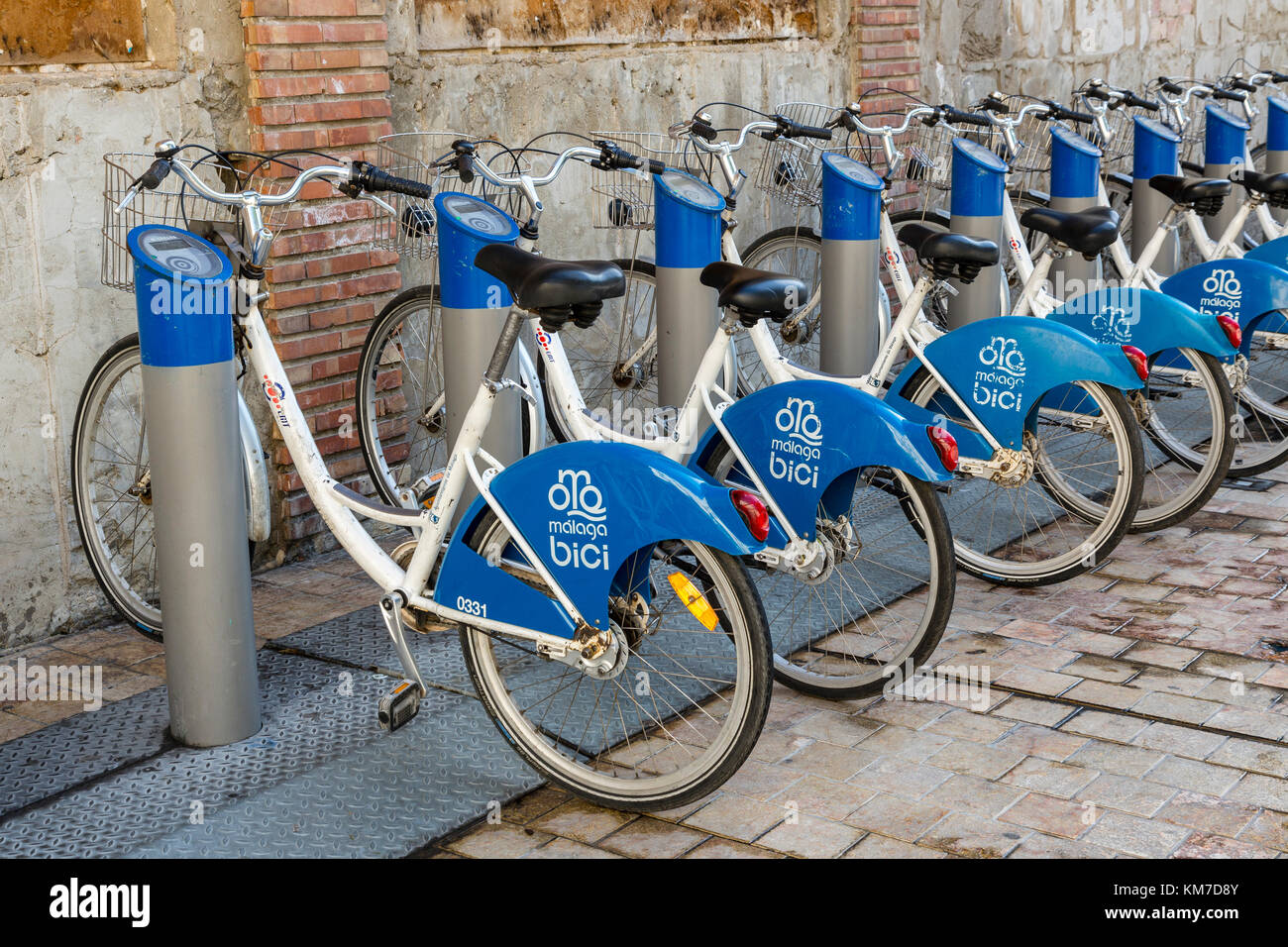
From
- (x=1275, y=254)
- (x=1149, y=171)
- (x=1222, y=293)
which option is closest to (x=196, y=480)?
(x=1222, y=293)

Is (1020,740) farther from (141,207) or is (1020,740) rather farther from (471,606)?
(141,207)

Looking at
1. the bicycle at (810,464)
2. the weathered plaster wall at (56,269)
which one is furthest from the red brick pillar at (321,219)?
the bicycle at (810,464)

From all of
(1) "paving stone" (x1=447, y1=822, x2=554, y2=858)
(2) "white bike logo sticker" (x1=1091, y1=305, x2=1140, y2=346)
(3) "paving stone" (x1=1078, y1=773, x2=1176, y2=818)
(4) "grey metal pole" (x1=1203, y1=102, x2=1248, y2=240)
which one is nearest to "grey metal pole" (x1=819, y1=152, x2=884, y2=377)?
(2) "white bike logo sticker" (x1=1091, y1=305, x2=1140, y2=346)

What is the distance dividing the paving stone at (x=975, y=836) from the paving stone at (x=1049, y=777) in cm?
21

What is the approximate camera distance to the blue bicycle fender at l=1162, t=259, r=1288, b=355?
17.3ft

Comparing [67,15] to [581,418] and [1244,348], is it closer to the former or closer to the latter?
[581,418]

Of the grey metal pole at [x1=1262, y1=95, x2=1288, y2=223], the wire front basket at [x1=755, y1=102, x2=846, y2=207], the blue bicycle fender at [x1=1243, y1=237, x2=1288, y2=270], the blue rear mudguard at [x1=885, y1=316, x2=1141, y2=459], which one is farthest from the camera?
the grey metal pole at [x1=1262, y1=95, x2=1288, y2=223]

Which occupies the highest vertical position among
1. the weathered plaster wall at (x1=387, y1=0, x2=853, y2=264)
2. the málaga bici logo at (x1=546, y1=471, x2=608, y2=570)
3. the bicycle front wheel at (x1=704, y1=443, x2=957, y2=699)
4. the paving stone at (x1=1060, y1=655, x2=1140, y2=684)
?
→ the weathered plaster wall at (x1=387, y1=0, x2=853, y2=264)

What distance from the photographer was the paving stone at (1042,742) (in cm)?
340

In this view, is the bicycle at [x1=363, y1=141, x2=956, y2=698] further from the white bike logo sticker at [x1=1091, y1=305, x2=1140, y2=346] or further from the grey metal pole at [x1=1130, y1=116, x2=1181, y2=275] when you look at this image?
the grey metal pole at [x1=1130, y1=116, x2=1181, y2=275]

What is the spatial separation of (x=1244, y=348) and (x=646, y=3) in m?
2.87

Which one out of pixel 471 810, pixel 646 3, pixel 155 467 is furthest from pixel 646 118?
pixel 471 810

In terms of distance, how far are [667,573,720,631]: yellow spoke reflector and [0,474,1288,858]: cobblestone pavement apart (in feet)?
1.56

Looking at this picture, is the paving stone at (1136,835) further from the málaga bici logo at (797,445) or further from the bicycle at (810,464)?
the málaga bici logo at (797,445)
